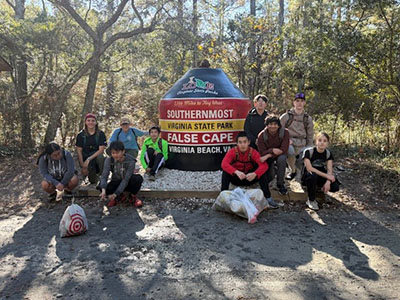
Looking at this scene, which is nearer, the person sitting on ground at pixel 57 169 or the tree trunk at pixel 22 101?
the person sitting on ground at pixel 57 169

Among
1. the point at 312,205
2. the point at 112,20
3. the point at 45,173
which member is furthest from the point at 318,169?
the point at 112,20

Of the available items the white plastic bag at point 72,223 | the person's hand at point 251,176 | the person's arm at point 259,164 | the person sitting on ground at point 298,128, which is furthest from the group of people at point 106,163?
the person sitting on ground at point 298,128

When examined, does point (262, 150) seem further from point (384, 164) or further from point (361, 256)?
point (384, 164)

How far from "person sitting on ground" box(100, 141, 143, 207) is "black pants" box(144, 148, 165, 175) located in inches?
41.4

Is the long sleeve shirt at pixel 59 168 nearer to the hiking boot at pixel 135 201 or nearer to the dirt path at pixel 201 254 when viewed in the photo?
the dirt path at pixel 201 254

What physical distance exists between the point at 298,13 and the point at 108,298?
32.3ft

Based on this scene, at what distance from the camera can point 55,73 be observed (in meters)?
10.1

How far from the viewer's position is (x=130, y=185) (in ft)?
16.5

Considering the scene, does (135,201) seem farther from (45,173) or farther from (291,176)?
(291,176)

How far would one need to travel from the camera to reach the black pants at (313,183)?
478 centimetres

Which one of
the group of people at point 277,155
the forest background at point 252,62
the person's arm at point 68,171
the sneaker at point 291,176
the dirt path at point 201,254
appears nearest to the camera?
the dirt path at point 201,254

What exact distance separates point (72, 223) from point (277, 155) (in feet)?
9.46

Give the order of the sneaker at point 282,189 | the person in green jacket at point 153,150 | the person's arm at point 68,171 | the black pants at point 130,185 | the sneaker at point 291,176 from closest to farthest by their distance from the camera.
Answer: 1. the black pants at point 130,185
2. the person's arm at point 68,171
3. the sneaker at point 282,189
4. the sneaker at point 291,176
5. the person in green jacket at point 153,150

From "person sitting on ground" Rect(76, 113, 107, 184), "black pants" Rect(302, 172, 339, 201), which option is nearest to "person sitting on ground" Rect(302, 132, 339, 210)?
"black pants" Rect(302, 172, 339, 201)
